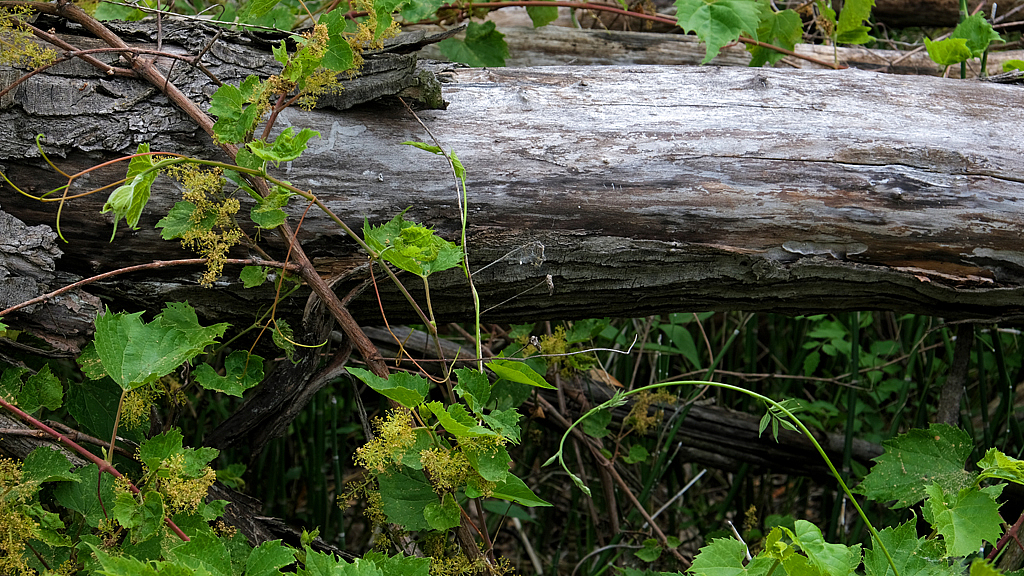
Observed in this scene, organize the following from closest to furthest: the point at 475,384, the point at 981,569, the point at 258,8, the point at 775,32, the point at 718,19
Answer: the point at 981,569, the point at 475,384, the point at 258,8, the point at 718,19, the point at 775,32

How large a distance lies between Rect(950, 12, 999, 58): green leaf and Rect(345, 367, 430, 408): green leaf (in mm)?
1469

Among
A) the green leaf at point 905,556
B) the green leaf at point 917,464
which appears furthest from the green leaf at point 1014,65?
the green leaf at point 905,556

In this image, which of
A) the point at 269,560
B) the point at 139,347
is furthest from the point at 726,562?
the point at 139,347

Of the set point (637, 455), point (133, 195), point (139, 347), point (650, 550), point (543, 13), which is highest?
point (543, 13)

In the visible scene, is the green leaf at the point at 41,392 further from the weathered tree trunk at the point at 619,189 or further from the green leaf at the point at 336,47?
the green leaf at the point at 336,47

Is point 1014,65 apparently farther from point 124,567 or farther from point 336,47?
point 124,567

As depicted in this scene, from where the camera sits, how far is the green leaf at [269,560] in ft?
3.03

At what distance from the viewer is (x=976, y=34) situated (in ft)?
5.36

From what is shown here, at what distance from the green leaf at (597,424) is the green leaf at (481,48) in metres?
0.85

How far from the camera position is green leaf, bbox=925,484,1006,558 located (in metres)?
1.01

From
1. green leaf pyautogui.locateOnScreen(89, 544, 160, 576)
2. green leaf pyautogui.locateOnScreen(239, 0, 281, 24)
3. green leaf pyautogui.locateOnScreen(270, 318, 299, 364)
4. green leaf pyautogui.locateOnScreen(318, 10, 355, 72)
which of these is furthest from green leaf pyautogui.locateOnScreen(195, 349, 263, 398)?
green leaf pyautogui.locateOnScreen(239, 0, 281, 24)

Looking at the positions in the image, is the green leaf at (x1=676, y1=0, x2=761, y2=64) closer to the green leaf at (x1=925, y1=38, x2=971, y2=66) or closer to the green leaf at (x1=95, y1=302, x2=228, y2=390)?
the green leaf at (x1=925, y1=38, x2=971, y2=66)

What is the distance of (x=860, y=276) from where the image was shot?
1.35 m

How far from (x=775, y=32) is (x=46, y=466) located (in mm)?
1715
